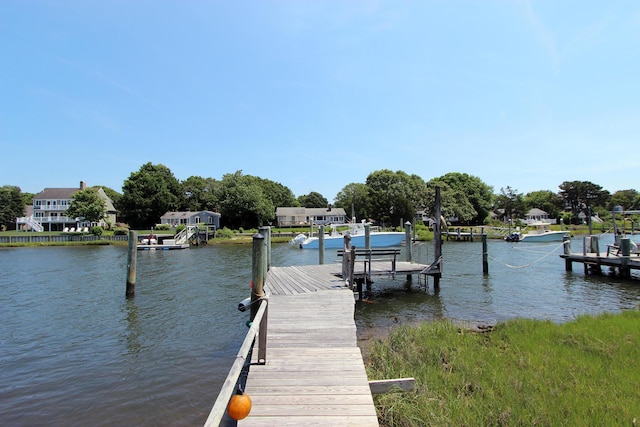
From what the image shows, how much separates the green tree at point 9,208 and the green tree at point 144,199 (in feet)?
74.3

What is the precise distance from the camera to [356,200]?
248 ft

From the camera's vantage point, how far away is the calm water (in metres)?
6.39

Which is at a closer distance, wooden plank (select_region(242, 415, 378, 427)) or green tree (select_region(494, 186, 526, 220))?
wooden plank (select_region(242, 415, 378, 427))

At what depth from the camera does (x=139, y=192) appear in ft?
228

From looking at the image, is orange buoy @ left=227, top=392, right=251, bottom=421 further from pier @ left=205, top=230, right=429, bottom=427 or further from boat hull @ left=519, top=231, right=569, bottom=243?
boat hull @ left=519, top=231, right=569, bottom=243

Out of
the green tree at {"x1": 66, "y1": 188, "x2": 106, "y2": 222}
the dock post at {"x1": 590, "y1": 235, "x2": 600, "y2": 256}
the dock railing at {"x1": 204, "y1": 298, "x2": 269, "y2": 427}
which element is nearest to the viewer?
the dock railing at {"x1": 204, "y1": 298, "x2": 269, "y2": 427}

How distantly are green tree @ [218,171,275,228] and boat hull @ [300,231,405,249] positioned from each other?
2575 cm

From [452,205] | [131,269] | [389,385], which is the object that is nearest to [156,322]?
[131,269]

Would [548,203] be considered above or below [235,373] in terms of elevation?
above

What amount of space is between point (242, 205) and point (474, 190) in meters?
50.6

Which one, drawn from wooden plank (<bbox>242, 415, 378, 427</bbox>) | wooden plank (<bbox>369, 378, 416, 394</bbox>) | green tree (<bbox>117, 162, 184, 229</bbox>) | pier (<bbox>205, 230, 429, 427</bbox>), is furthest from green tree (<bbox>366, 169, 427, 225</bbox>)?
wooden plank (<bbox>242, 415, 378, 427</bbox>)

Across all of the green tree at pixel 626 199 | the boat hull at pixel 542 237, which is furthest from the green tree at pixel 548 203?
the boat hull at pixel 542 237

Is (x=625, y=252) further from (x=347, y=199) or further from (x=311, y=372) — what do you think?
(x=347, y=199)

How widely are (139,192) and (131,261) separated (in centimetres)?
6062
